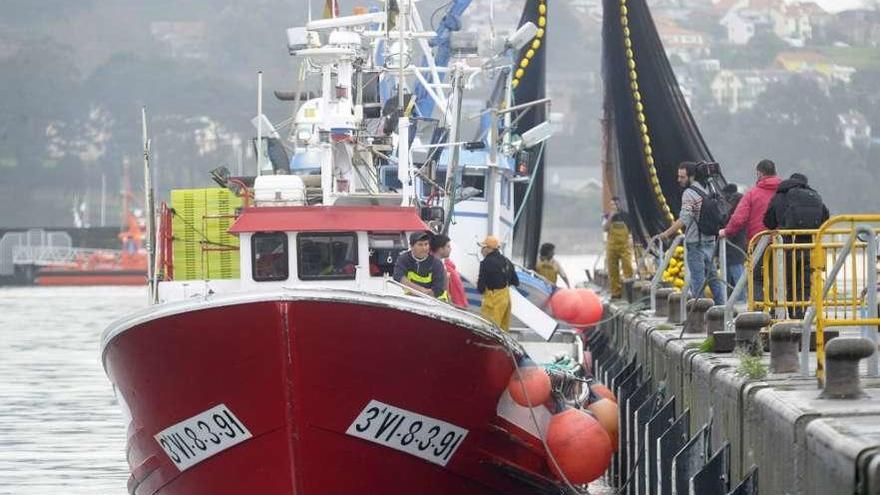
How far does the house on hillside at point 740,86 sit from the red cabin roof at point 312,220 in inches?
1994

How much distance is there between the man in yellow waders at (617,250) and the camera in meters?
29.7

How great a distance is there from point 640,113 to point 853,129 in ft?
72.2

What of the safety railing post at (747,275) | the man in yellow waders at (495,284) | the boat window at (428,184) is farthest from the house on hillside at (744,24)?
the safety railing post at (747,275)

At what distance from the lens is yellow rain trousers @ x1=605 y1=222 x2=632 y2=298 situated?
1188 inches

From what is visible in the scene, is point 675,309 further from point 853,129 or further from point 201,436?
point 853,129

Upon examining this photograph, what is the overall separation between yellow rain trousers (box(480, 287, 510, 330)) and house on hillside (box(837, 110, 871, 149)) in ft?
76.1

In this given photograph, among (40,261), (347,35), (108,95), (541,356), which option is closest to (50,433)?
(541,356)

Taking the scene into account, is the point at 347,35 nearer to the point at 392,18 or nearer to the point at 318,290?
the point at 392,18

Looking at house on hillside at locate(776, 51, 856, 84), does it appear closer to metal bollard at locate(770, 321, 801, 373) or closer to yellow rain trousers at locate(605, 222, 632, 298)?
yellow rain trousers at locate(605, 222, 632, 298)

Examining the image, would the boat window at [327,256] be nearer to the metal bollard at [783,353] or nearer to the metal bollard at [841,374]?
the metal bollard at [783,353]

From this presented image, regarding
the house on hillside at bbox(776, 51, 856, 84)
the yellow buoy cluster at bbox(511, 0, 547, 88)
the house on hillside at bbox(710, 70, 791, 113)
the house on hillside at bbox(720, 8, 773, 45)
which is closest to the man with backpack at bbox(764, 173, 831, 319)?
the yellow buoy cluster at bbox(511, 0, 547, 88)

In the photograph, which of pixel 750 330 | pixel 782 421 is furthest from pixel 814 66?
pixel 782 421

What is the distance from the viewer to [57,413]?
104ft

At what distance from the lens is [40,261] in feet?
355
